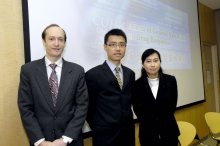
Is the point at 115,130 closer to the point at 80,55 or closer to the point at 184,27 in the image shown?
the point at 80,55

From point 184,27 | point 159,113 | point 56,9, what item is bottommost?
point 159,113

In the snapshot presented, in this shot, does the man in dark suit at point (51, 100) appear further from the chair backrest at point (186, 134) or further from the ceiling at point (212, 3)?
the ceiling at point (212, 3)

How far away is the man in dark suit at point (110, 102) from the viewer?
152cm

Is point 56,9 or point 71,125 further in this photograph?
point 56,9

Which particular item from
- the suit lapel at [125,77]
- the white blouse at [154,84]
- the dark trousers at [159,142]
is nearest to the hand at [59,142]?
the suit lapel at [125,77]

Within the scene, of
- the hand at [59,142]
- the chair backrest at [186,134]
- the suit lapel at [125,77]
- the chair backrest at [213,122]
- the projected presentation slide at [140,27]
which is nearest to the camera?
the hand at [59,142]

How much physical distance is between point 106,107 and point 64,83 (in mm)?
436

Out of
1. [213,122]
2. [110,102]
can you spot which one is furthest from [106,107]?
[213,122]

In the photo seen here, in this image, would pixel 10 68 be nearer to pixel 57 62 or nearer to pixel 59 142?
pixel 57 62

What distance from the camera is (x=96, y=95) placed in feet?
5.14

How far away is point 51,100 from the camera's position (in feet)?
4.21

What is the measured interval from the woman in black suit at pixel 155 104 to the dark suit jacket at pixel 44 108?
0.71 m

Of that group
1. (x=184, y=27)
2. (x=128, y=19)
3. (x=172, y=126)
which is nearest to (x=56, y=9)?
(x=128, y=19)

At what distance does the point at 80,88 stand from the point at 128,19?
153cm
